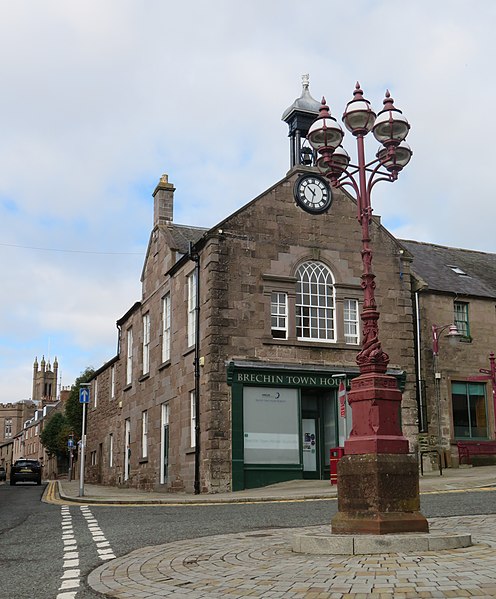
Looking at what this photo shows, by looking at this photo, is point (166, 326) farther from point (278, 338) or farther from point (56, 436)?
point (56, 436)

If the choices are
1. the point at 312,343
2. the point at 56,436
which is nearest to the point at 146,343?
the point at 312,343

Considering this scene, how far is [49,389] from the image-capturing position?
14562 centimetres

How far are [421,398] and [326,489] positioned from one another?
8018 mm

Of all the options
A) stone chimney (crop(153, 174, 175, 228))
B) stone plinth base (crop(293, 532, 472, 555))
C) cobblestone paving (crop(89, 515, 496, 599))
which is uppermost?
stone chimney (crop(153, 174, 175, 228))

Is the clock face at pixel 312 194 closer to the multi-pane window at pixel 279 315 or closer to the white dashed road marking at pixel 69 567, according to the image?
the multi-pane window at pixel 279 315

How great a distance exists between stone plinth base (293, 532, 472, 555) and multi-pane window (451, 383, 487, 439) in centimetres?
1994

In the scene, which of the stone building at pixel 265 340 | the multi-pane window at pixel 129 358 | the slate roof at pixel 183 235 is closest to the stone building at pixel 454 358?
the stone building at pixel 265 340

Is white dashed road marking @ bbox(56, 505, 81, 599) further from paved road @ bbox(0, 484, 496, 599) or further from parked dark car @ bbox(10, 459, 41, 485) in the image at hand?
parked dark car @ bbox(10, 459, 41, 485)

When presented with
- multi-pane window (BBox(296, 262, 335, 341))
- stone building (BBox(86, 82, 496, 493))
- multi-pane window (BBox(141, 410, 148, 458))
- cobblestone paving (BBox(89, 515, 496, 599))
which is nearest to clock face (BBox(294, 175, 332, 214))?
stone building (BBox(86, 82, 496, 493))

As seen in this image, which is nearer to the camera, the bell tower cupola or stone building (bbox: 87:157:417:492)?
stone building (bbox: 87:157:417:492)

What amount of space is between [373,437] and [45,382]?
467ft

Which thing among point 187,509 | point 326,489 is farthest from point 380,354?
point 326,489

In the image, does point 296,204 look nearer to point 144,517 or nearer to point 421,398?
point 421,398

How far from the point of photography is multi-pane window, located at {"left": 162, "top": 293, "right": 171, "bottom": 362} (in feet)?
88.9
